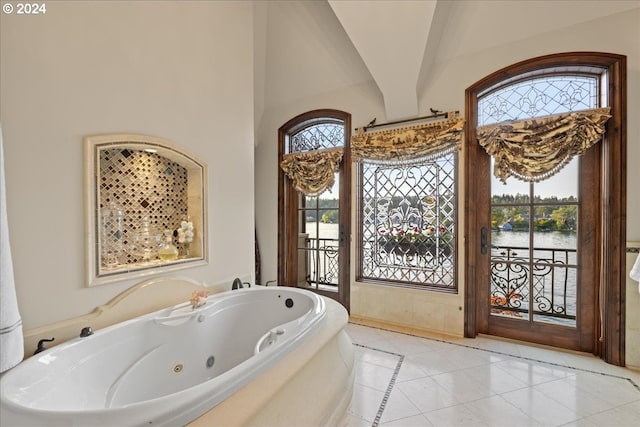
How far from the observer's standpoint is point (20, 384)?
101 cm

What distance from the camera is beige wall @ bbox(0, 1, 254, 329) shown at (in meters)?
1.29

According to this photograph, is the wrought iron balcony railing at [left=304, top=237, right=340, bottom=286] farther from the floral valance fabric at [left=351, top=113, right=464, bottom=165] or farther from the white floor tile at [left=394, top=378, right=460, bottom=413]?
the white floor tile at [left=394, top=378, right=460, bottom=413]

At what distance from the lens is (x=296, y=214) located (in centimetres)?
390

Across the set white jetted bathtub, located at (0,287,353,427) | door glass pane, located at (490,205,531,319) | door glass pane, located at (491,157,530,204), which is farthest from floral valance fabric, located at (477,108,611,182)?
white jetted bathtub, located at (0,287,353,427)

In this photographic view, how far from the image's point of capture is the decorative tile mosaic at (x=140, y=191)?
1.80 m

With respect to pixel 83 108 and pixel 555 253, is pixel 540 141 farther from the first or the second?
pixel 83 108

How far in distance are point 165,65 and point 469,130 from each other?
2.65m

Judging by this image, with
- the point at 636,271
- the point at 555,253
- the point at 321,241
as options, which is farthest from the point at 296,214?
the point at 636,271

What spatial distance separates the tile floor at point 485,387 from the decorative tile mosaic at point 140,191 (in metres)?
1.78

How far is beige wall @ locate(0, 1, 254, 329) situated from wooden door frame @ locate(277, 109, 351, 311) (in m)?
1.50

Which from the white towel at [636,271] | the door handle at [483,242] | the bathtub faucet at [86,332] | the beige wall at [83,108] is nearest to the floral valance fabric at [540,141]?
the door handle at [483,242]

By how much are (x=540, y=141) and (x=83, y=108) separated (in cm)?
327

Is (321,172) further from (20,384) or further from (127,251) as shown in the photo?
(20,384)

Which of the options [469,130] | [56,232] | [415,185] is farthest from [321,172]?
[56,232]
